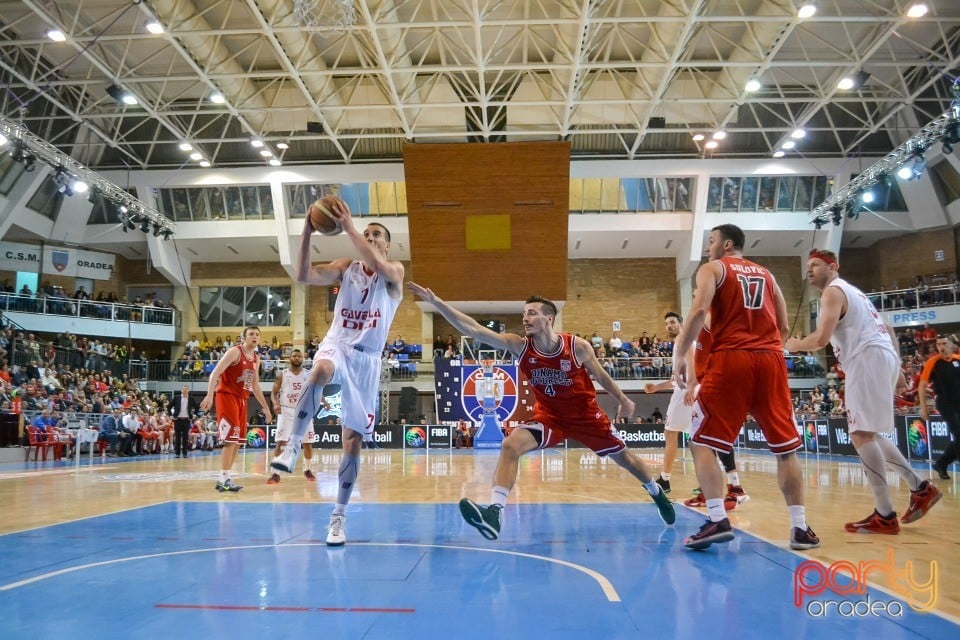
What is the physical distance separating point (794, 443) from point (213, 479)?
968 centimetres

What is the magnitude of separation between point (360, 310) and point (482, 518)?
187 cm

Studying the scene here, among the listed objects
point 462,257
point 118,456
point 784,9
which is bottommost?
point 118,456

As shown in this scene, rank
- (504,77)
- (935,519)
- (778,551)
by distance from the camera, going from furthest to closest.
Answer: (504,77) → (935,519) → (778,551)

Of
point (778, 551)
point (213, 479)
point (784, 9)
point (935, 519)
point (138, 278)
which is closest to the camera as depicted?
point (778, 551)

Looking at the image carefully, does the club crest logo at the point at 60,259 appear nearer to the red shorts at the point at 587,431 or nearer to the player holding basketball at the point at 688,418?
the player holding basketball at the point at 688,418

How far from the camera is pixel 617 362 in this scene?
32594 mm

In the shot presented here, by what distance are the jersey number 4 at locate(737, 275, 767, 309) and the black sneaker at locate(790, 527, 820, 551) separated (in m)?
1.57

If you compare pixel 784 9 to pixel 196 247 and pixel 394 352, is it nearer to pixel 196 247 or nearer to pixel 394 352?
pixel 394 352

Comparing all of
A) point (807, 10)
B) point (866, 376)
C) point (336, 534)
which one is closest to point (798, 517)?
point (866, 376)

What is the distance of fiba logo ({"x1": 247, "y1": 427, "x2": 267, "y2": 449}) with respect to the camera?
2788 centimetres

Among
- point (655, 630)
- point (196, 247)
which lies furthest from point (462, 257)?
point (655, 630)

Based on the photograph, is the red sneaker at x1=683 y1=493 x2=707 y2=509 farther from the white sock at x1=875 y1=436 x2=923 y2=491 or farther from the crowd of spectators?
the crowd of spectators

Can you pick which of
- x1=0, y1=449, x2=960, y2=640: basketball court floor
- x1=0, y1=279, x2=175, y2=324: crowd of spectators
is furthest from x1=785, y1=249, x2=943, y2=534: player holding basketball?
x1=0, y1=279, x2=175, y2=324: crowd of spectators

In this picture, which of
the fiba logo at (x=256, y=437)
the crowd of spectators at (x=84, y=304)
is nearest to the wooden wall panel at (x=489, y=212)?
the fiba logo at (x=256, y=437)
